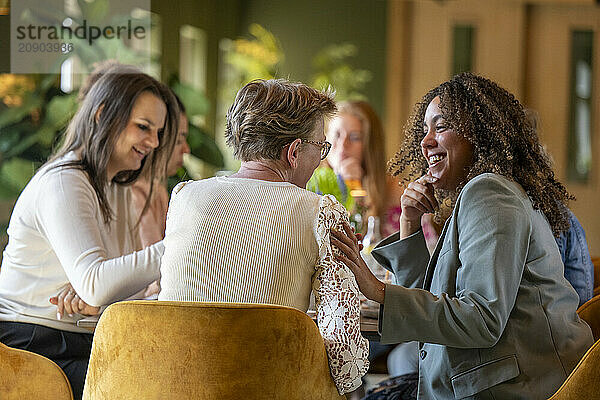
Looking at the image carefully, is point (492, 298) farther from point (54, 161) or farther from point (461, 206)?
point (54, 161)

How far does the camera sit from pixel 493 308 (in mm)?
1745

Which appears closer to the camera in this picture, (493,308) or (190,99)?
(493,308)

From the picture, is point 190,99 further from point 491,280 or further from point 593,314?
point 491,280

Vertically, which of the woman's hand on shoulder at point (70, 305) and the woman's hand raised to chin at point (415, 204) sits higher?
the woman's hand raised to chin at point (415, 204)

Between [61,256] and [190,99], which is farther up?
[190,99]

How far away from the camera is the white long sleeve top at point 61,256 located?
2.30 metres

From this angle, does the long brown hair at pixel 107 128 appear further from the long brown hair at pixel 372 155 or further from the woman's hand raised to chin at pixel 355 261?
the long brown hair at pixel 372 155

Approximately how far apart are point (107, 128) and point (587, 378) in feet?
5.56

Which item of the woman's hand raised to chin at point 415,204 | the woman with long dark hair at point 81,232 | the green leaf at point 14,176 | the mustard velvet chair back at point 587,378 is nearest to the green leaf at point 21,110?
the green leaf at point 14,176

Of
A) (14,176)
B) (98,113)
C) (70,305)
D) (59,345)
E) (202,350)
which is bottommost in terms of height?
(59,345)

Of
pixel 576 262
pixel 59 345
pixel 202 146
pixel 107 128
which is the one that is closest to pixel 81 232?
pixel 59 345

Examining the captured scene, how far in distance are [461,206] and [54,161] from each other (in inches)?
53.1

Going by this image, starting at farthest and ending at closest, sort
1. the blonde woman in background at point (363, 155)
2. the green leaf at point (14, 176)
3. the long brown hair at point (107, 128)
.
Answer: the blonde woman in background at point (363, 155) < the green leaf at point (14, 176) < the long brown hair at point (107, 128)

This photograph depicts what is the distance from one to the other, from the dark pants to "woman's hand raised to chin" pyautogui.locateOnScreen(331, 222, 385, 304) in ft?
3.37
